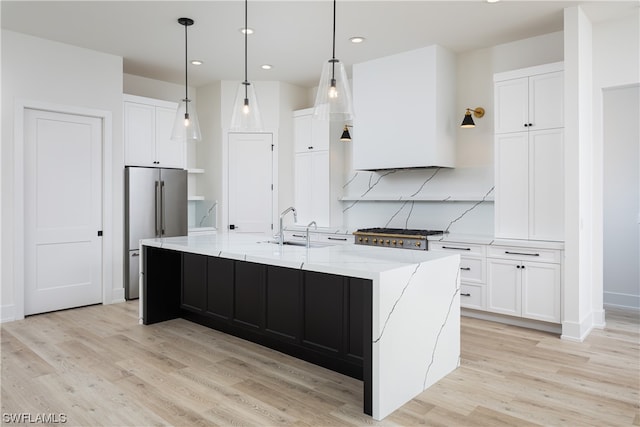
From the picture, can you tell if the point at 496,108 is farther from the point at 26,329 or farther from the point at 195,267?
the point at 26,329

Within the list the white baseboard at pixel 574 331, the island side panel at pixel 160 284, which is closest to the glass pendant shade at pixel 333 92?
the island side panel at pixel 160 284

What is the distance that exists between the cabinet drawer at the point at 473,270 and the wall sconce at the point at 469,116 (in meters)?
1.48

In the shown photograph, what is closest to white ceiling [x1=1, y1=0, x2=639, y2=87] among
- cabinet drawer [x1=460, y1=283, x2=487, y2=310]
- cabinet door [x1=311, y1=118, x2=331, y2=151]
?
cabinet door [x1=311, y1=118, x2=331, y2=151]

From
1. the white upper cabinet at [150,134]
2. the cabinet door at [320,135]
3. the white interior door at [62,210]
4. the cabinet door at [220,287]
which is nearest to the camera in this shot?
the cabinet door at [220,287]

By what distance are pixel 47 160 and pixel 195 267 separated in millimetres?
2122

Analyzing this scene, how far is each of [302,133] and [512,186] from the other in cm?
310

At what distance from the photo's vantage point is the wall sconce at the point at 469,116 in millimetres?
4918

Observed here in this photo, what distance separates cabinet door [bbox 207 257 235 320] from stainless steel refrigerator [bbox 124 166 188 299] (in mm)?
1890

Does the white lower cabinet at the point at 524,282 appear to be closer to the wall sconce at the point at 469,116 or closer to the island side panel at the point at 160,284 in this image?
the wall sconce at the point at 469,116

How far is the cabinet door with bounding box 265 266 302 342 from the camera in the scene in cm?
329

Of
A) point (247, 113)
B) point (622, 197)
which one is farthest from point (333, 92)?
point (622, 197)

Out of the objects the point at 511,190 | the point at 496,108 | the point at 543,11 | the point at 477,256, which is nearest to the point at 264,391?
the point at 477,256

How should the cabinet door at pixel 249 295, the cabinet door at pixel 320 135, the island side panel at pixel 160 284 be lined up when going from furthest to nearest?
the cabinet door at pixel 320 135 → the island side panel at pixel 160 284 → the cabinet door at pixel 249 295

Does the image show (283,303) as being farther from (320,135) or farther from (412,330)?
(320,135)
